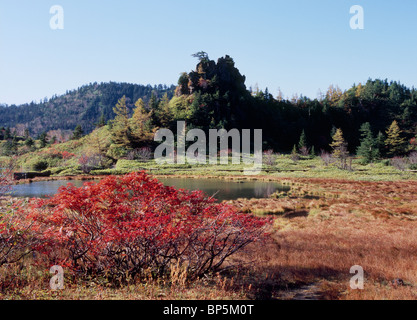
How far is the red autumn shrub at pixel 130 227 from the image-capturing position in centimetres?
654

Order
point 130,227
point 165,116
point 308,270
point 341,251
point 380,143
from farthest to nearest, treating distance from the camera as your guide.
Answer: point 165,116
point 380,143
point 341,251
point 308,270
point 130,227

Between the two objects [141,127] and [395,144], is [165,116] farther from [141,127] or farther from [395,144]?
[395,144]

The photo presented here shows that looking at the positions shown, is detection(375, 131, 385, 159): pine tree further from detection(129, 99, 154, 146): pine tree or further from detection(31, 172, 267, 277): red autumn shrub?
detection(31, 172, 267, 277): red autumn shrub

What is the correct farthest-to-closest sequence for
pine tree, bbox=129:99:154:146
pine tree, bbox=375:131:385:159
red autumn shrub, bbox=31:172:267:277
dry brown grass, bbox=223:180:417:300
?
1. pine tree, bbox=375:131:385:159
2. pine tree, bbox=129:99:154:146
3. dry brown grass, bbox=223:180:417:300
4. red autumn shrub, bbox=31:172:267:277

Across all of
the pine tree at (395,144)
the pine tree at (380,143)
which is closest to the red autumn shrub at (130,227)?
the pine tree at (380,143)

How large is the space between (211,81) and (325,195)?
232ft

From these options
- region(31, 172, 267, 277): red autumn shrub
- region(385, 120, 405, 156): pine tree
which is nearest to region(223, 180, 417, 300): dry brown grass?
region(31, 172, 267, 277): red autumn shrub

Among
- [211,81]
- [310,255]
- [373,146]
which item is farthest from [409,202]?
[211,81]

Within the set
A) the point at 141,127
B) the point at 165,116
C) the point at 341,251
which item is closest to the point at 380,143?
the point at 165,116

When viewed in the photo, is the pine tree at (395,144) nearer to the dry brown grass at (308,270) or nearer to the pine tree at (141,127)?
the dry brown grass at (308,270)

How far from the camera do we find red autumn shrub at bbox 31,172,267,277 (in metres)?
6.54

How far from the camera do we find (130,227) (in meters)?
6.27
